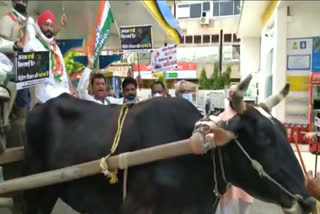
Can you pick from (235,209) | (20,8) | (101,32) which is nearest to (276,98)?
(235,209)

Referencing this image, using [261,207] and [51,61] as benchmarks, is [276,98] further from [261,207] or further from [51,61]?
[51,61]

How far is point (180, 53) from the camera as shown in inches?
1177

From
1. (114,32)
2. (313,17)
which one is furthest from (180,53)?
(313,17)

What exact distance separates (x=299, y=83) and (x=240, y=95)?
1.27 meters

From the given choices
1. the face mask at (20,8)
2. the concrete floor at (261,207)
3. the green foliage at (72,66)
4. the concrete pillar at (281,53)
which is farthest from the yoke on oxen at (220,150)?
the green foliage at (72,66)

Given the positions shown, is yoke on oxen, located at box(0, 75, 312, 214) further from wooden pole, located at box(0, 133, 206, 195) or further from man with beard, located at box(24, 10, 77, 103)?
man with beard, located at box(24, 10, 77, 103)

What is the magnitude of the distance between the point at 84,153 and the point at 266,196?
1313 millimetres

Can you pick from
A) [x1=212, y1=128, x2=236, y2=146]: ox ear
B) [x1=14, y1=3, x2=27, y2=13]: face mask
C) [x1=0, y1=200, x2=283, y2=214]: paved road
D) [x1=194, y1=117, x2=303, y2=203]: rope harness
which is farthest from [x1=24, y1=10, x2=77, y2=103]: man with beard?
[x1=212, y1=128, x2=236, y2=146]: ox ear

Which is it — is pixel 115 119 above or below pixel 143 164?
above

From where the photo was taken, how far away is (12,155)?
3.22m

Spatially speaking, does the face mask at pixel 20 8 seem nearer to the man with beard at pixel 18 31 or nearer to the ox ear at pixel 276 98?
the man with beard at pixel 18 31

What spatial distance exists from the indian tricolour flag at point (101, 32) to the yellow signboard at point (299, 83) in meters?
2.81

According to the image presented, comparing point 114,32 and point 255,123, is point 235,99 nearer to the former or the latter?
point 255,123

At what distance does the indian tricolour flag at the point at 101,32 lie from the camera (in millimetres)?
5402
